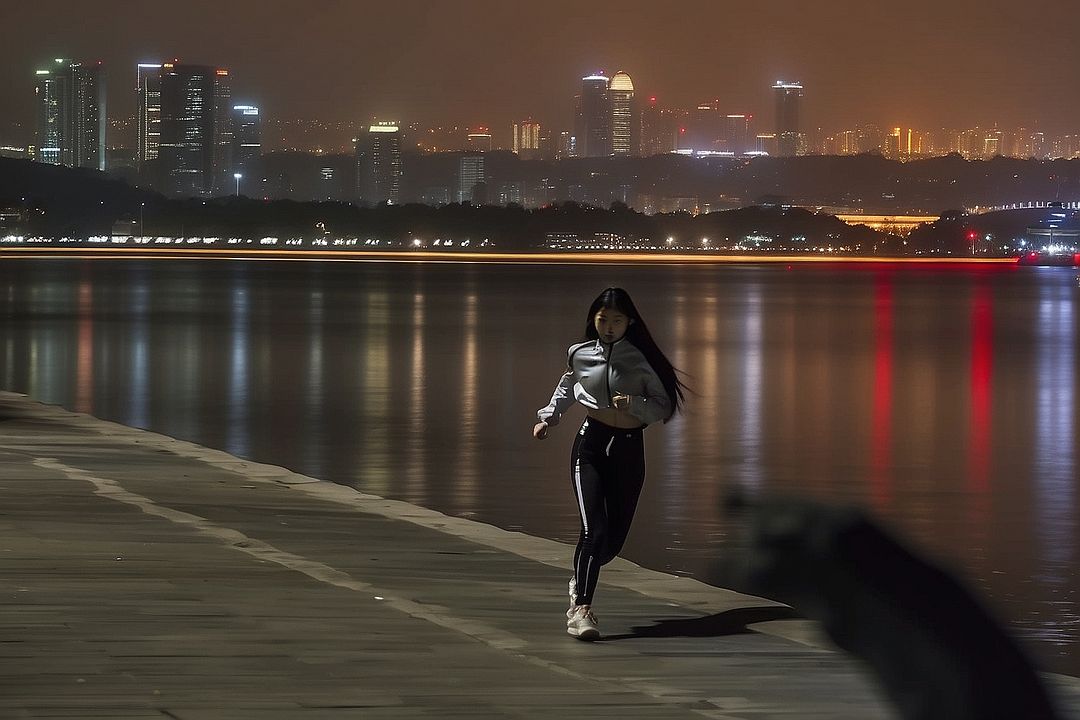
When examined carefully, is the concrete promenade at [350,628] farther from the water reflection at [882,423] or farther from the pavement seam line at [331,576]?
the water reflection at [882,423]

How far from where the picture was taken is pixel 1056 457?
24.3 metres

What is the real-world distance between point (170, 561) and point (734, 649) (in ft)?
12.2

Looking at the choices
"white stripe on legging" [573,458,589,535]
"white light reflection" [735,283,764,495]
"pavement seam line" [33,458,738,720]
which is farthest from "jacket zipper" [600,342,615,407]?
"pavement seam line" [33,458,738,720]

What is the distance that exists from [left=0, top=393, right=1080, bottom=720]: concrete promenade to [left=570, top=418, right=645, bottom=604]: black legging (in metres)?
0.45

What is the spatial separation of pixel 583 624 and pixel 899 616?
18.5 ft

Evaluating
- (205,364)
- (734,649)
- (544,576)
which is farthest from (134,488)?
(205,364)

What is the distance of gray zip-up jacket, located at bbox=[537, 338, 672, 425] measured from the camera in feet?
27.2

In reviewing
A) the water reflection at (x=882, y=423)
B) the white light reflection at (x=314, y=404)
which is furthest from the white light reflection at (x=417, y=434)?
the water reflection at (x=882, y=423)

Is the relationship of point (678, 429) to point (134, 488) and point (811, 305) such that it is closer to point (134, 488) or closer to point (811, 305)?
point (134, 488)

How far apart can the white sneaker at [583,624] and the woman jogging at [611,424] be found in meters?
0.05

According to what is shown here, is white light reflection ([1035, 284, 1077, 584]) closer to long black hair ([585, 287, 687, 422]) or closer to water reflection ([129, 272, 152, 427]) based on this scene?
long black hair ([585, 287, 687, 422])

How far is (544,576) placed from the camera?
33.5ft

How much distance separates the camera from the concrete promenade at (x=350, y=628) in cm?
669

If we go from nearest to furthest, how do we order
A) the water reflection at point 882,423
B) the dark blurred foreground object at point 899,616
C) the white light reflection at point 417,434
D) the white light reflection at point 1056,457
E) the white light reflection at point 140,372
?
the dark blurred foreground object at point 899,616 < the white light reflection at point 1056,457 < the white light reflection at point 417,434 < the water reflection at point 882,423 < the white light reflection at point 140,372
